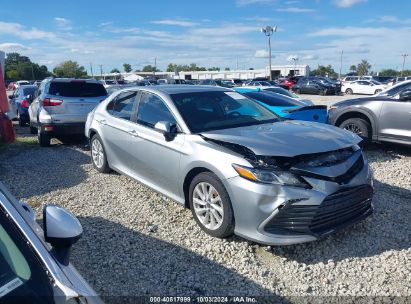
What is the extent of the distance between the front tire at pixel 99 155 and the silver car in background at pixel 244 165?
1065 millimetres

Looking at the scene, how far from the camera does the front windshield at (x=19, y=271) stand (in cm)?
153

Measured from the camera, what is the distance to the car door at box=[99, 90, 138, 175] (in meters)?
5.30

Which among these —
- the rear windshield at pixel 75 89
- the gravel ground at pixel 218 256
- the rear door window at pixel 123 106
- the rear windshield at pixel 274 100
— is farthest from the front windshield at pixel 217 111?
the rear windshield at pixel 75 89

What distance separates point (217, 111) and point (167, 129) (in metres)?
0.78

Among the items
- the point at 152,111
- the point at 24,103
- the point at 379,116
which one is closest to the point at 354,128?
the point at 379,116

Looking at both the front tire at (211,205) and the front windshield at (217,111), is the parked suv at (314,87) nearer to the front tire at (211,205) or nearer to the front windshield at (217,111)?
the front windshield at (217,111)

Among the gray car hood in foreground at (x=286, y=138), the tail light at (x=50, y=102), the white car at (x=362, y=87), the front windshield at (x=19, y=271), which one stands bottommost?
the white car at (x=362, y=87)

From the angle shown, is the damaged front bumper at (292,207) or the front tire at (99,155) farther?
the front tire at (99,155)

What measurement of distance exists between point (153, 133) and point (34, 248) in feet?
10.1

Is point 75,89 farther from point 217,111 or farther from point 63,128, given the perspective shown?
point 217,111

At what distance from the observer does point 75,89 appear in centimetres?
906

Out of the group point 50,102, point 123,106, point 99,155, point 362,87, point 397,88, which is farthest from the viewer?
point 362,87

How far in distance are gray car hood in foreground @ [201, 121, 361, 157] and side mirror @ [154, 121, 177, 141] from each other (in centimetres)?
43

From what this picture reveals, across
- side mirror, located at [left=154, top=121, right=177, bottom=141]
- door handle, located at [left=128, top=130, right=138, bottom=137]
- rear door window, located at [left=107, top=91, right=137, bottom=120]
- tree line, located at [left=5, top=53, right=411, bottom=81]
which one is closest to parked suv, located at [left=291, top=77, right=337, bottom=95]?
rear door window, located at [left=107, top=91, right=137, bottom=120]
